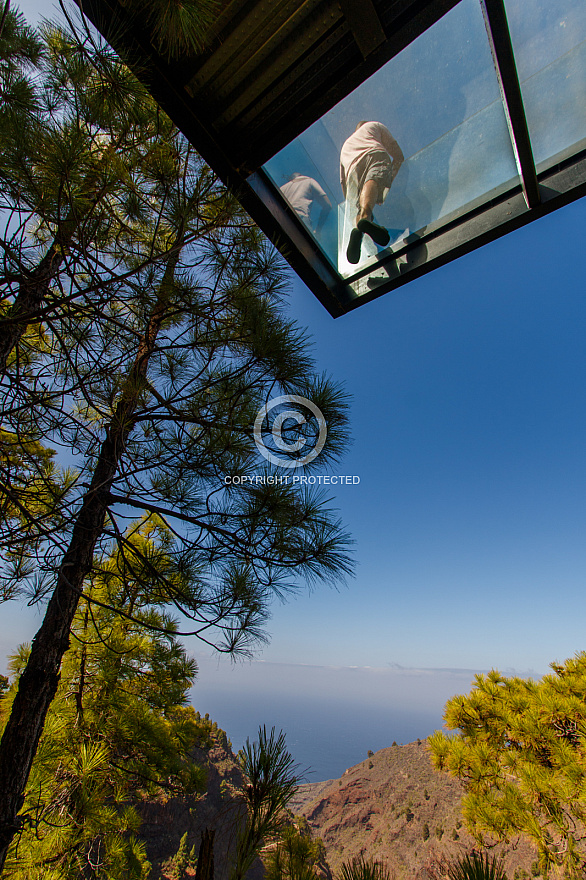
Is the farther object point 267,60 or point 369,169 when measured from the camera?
point 369,169

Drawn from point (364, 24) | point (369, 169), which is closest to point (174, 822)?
point (369, 169)

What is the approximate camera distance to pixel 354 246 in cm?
195

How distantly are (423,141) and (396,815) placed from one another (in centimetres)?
1231

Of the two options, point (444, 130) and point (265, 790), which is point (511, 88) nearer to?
point (444, 130)

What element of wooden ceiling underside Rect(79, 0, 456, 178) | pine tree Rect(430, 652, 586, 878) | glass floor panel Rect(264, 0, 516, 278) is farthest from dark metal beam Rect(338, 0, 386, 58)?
pine tree Rect(430, 652, 586, 878)

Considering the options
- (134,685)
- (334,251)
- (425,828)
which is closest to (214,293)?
(334,251)

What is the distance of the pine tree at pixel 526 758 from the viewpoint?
100 inches

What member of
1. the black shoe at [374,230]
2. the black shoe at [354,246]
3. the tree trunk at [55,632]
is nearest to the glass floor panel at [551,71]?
the black shoe at [374,230]

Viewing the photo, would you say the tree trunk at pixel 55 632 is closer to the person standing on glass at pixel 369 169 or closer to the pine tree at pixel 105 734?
the pine tree at pixel 105 734

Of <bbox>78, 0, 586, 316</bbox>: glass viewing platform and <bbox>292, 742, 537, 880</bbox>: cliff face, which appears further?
<bbox>292, 742, 537, 880</bbox>: cliff face

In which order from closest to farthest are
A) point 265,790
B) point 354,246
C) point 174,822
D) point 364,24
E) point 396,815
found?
point 265,790 → point 364,24 → point 354,246 → point 396,815 → point 174,822

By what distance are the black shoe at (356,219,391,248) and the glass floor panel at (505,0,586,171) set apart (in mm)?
691

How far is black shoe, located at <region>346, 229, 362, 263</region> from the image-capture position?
1.90 meters

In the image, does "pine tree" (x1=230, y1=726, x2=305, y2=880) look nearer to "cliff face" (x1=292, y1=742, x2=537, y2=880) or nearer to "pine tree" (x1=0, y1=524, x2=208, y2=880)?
"pine tree" (x1=0, y1=524, x2=208, y2=880)
